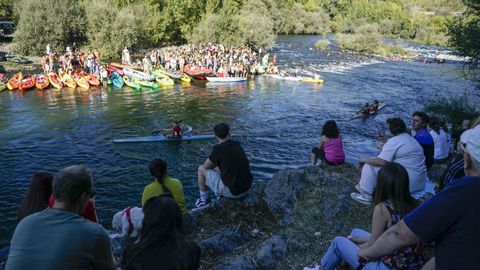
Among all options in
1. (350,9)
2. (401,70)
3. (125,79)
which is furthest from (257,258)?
(350,9)

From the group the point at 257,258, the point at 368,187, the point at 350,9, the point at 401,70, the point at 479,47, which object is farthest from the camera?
the point at 350,9

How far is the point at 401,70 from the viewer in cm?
3878

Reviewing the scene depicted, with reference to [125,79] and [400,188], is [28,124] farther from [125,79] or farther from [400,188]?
[400,188]

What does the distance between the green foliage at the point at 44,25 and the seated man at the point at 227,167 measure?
3579 cm

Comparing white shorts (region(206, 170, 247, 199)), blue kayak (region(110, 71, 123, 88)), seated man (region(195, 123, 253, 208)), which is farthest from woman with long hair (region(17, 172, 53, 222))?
blue kayak (region(110, 71, 123, 88))

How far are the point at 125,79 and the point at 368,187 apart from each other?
2342 cm

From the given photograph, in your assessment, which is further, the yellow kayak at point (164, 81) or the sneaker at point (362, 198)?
the yellow kayak at point (164, 81)

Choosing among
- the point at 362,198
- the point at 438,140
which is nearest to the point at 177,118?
the point at 438,140

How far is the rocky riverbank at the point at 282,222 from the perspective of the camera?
18.4 ft

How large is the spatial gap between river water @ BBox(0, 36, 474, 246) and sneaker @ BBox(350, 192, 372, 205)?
16.5 ft

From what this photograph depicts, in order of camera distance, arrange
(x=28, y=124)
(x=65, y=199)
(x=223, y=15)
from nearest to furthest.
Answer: (x=65, y=199) < (x=28, y=124) < (x=223, y=15)

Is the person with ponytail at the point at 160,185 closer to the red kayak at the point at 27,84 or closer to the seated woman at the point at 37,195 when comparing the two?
the seated woman at the point at 37,195

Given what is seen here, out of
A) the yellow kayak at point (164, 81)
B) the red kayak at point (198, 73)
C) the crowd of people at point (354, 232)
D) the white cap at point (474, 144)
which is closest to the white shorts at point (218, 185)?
the crowd of people at point (354, 232)

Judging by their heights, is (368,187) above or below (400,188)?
below
